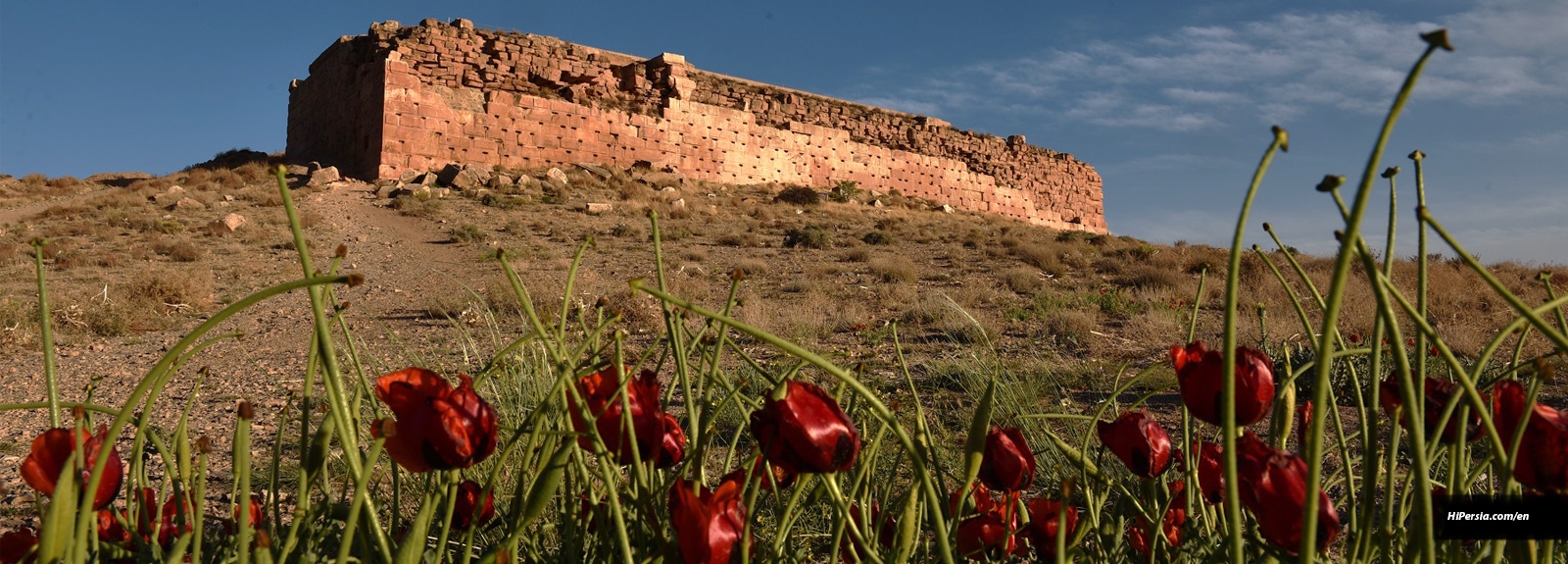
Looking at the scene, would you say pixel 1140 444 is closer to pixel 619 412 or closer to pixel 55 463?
pixel 619 412

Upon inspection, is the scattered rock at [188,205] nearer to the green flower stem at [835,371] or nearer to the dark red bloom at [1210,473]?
the dark red bloom at [1210,473]

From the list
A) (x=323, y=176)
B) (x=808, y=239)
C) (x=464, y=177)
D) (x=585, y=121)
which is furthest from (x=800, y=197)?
(x=323, y=176)

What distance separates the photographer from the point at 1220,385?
86cm

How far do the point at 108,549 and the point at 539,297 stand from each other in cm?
553

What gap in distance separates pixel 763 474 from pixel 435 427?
1.26 ft

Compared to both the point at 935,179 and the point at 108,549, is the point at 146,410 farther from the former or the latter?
the point at 935,179

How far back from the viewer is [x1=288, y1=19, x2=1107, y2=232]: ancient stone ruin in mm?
15414

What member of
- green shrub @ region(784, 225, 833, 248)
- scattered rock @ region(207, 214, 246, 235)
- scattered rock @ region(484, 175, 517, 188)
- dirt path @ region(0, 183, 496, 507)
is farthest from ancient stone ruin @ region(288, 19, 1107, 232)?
green shrub @ region(784, 225, 833, 248)

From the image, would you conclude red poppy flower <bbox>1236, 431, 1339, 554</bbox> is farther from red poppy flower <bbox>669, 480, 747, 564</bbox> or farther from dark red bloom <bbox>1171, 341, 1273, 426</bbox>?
red poppy flower <bbox>669, 480, 747, 564</bbox>

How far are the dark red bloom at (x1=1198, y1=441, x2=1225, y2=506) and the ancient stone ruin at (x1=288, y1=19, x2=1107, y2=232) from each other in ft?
49.8

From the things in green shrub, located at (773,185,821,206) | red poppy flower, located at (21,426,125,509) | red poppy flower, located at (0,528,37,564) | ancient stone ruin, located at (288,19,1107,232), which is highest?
ancient stone ruin, located at (288,19,1107,232)

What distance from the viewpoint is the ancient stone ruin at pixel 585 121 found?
15.4m

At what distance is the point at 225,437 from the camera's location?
2953 mm

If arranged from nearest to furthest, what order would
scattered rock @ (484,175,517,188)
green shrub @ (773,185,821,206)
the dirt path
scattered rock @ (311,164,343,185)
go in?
1. the dirt path
2. scattered rock @ (311,164,343,185)
3. scattered rock @ (484,175,517,188)
4. green shrub @ (773,185,821,206)
